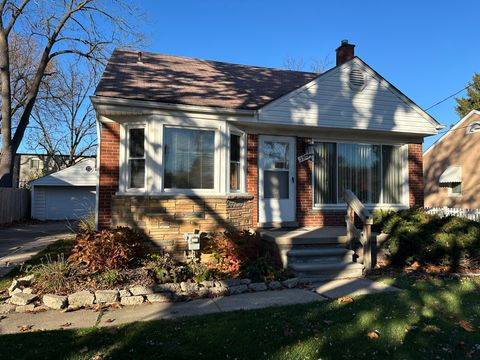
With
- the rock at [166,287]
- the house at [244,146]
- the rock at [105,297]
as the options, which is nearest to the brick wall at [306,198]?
the house at [244,146]

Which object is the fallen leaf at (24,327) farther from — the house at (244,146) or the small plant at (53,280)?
the house at (244,146)

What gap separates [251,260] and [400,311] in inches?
117

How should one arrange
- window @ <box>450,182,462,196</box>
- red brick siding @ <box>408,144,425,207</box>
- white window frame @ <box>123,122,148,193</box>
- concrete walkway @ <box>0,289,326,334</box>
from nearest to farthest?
concrete walkway @ <box>0,289,326,334</box>, white window frame @ <box>123,122,148,193</box>, red brick siding @ <box>408,144,425,207</box>, window @ <box>450,182,462,196</box>

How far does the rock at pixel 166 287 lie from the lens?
6.41 m

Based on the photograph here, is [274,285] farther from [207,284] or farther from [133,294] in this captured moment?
[133,294]

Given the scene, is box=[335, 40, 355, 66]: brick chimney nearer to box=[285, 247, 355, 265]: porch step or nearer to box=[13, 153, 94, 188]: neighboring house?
box=[285, 247, 355, 265]: porch step

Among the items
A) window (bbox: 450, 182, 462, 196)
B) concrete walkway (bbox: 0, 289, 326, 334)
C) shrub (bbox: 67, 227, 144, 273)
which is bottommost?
concrete walkway (bbox: 0, 289, 326, 334)

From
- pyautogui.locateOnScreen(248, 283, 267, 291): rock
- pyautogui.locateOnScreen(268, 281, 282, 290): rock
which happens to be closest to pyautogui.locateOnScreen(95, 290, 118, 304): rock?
pyautogui.locateOnScreen(248, 283, 267, 291): rock

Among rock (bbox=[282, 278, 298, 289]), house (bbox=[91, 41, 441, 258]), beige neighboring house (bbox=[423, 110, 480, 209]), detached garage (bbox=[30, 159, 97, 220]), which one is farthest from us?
detached garage (bbox=[30, 159, 97, 220])

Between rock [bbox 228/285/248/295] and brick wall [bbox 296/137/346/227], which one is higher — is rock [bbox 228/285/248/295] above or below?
below

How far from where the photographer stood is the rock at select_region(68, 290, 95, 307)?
5887 millimetres

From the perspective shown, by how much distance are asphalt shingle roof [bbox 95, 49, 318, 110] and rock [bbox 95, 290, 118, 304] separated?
14.1 ft

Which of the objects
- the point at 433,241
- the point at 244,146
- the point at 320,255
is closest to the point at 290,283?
the point at 320,255

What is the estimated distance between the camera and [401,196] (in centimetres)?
1175
